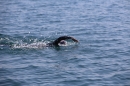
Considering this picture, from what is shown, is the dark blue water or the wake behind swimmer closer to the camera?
the dark blue water

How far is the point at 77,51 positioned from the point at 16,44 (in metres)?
4.56

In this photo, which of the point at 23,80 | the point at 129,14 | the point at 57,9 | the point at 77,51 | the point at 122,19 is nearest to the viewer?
the point at 23,80

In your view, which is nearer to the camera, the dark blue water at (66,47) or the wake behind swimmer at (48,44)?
the dark blue water at (66,47)

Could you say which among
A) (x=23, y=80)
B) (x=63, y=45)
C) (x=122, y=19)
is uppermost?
(x=122, y=19)

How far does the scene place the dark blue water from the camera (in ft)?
59.4

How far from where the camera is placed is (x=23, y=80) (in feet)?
58.3

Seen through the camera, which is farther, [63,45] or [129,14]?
[129,14]

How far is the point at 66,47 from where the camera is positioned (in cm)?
2309

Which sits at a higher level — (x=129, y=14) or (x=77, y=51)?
(x=129, y=14)

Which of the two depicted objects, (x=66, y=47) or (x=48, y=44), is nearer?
(x=66, y=47)

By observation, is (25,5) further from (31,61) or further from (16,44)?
(31,61)

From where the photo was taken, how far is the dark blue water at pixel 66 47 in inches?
713

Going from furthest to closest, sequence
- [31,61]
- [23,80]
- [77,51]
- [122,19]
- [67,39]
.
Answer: [122,19]
[67,39]
[77,51]
[31,61]
[23,80]

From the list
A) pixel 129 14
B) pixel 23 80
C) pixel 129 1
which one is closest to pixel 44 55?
pixel 23 80
